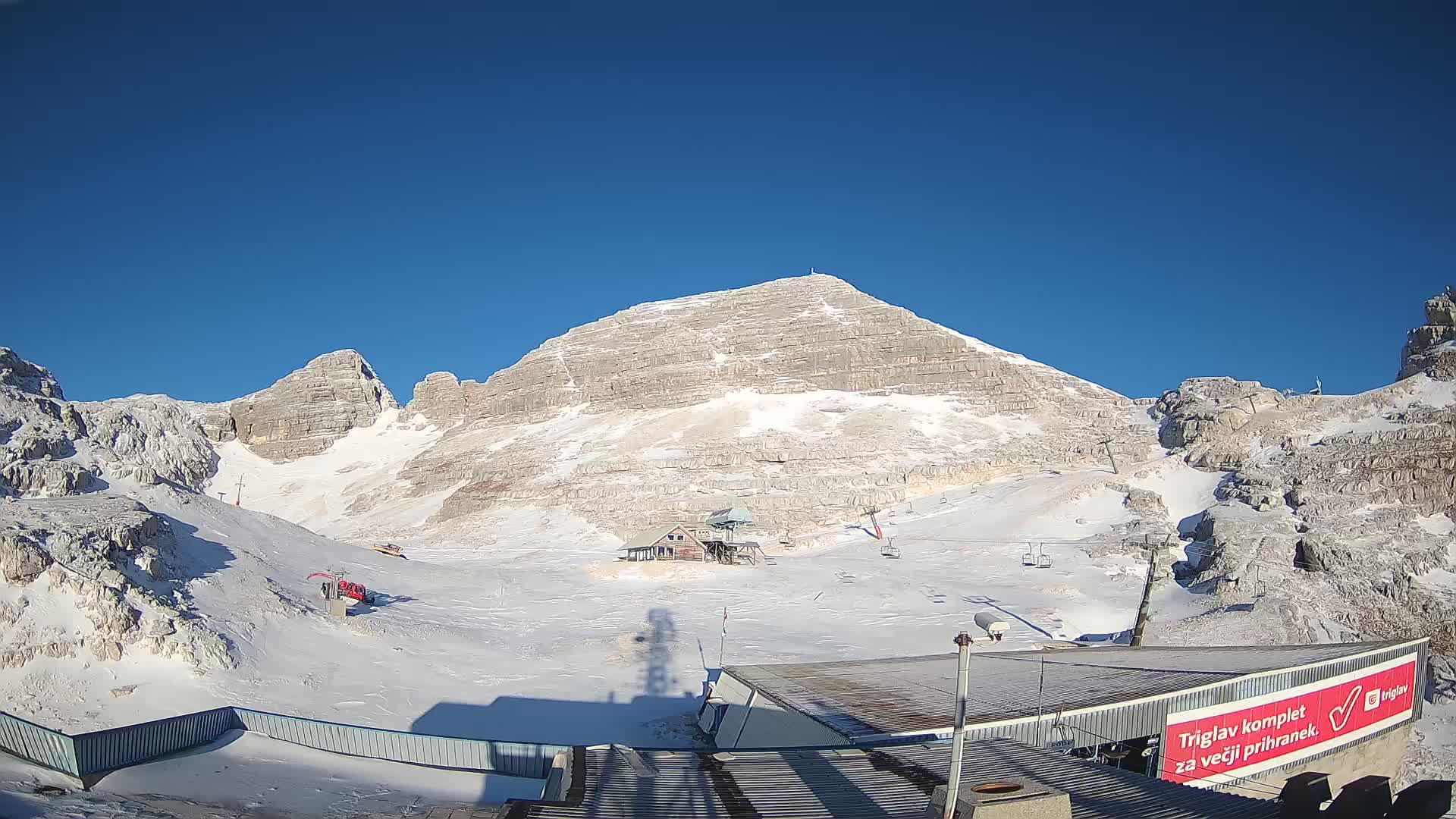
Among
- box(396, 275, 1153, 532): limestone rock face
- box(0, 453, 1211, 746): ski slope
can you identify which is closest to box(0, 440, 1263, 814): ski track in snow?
box(0, 453, 1211, 746): ski slope

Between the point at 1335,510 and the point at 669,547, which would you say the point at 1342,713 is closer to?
the point at 1335,510

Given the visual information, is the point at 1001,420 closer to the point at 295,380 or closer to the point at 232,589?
the point at 232,589

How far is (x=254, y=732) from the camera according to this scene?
13.0m

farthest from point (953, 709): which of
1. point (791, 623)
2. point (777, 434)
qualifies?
point (777, 434)

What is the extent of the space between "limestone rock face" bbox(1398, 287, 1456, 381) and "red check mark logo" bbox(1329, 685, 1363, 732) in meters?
42.8

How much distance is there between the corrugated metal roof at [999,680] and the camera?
12.5 meters

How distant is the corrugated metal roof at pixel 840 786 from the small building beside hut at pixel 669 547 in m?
30.0

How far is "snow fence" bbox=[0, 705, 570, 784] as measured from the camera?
10039 millimetres

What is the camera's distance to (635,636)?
25.5 m

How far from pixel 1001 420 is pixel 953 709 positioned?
212ft

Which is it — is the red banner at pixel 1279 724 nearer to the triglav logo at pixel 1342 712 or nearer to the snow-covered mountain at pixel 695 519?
the triglav logo at pixel 1342 712

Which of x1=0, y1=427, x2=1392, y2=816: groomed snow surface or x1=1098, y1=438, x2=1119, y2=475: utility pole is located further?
x1=1098, y1=438, x2=1119, y2=475: utility pole

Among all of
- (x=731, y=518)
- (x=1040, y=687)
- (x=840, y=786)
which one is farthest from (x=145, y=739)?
(x=731, y=518)

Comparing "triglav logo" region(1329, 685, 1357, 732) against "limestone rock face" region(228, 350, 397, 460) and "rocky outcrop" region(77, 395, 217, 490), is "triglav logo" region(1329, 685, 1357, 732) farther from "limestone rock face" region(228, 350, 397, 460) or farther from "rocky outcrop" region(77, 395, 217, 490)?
"limestone rock face" region(228, 350, 397, 460)
